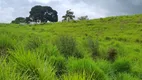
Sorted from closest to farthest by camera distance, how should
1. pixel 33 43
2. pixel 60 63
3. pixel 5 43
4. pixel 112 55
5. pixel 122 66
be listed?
pixel 60 63 < pixel 5 43 < pixel 33 43 < pixel 122 66 < pixel 112 55

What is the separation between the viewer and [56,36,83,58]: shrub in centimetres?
1304

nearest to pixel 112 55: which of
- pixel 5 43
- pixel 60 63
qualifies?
pixel 60 63

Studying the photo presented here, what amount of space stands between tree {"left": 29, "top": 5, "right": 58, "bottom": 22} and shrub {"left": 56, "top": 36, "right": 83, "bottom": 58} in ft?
183

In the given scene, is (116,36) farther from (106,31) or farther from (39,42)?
(39,42)

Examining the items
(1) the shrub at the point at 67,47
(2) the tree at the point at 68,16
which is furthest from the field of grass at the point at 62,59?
(2) the tree at the point at 68,16

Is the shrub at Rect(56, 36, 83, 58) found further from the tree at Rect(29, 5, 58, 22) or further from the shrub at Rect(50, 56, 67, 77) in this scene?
the tree at Rect(29, 5, 58, 22)

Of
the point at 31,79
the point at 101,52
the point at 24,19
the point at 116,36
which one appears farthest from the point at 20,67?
the point at 24,19

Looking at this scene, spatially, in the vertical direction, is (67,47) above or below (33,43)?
below

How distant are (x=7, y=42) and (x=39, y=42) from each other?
4.32 feet

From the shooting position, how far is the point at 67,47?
43.0 feet

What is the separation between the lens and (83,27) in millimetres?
34562

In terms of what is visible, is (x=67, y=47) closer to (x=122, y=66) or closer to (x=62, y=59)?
(x=62, y=59)

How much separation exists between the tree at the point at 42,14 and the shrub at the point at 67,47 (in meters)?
55.9

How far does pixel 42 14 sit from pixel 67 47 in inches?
2258
